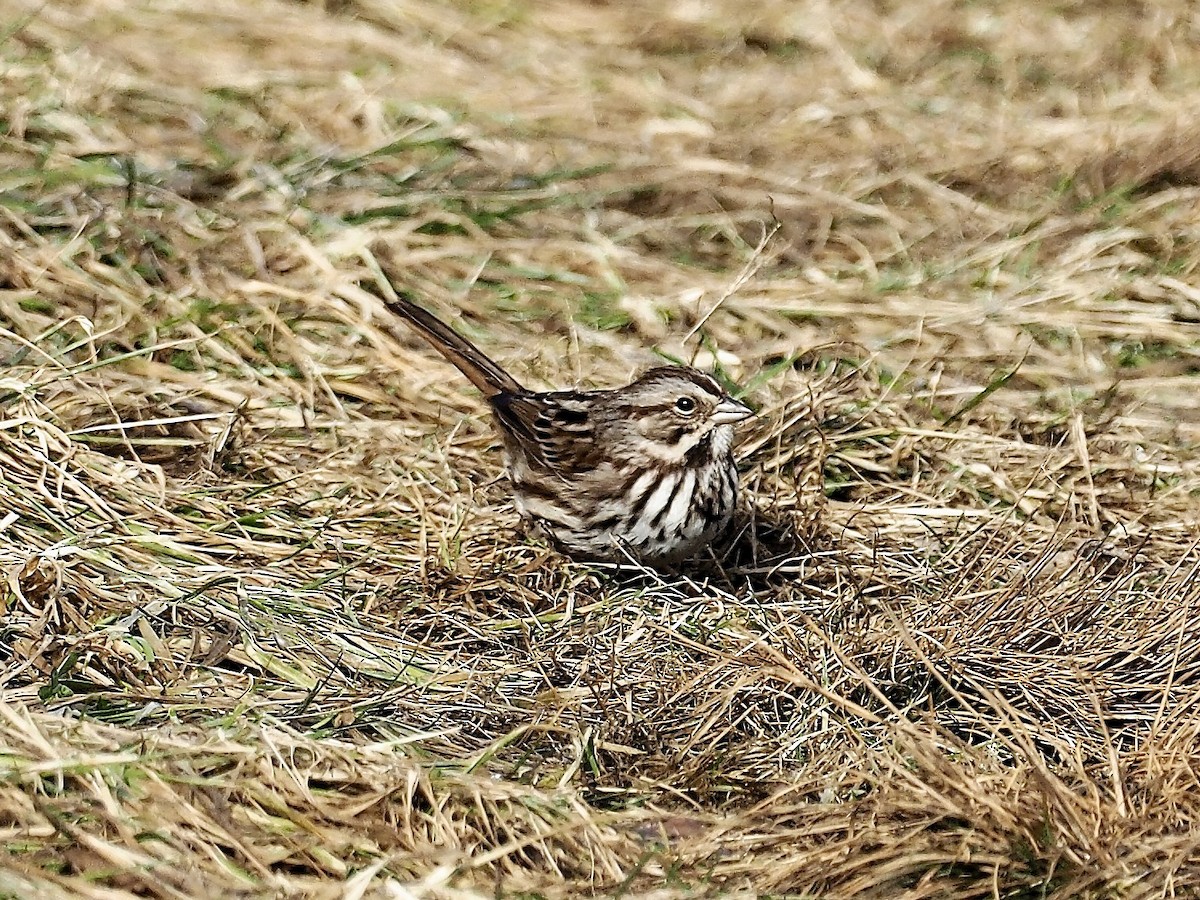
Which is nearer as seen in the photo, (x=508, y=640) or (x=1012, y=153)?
(x=508, y=640)

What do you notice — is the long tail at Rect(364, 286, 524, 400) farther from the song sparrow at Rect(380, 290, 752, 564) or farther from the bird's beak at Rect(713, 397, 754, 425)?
the bird's beak at Rect(713, 397, 754, 425)

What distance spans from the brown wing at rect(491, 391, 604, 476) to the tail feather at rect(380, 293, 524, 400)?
12cm

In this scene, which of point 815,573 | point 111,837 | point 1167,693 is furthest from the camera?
point 815,573

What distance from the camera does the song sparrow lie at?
4.27 m

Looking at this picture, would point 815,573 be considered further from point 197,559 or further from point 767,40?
point 767,40

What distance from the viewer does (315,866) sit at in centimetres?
296

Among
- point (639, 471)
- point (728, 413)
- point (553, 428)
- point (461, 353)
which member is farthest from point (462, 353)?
point (728, 413)

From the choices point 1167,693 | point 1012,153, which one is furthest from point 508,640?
point 1012,153

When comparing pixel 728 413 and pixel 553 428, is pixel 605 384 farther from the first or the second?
pixel 728 413

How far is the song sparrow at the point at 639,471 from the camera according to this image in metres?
4.27

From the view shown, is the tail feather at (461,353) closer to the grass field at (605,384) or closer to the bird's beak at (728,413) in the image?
the grass field at (605,384)

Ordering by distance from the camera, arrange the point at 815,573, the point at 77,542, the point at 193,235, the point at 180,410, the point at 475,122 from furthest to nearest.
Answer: the point at 475,122 → the point at 193,235 → the point at 180,410 → the point at 815,573 → the point at 77,542

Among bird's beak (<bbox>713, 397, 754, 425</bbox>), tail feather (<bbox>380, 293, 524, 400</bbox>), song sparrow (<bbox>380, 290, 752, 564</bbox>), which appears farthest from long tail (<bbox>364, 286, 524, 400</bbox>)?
bird's beak (<bbox>713, 397, 754, 425</bbox>)

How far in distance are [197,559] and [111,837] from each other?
123 cm
